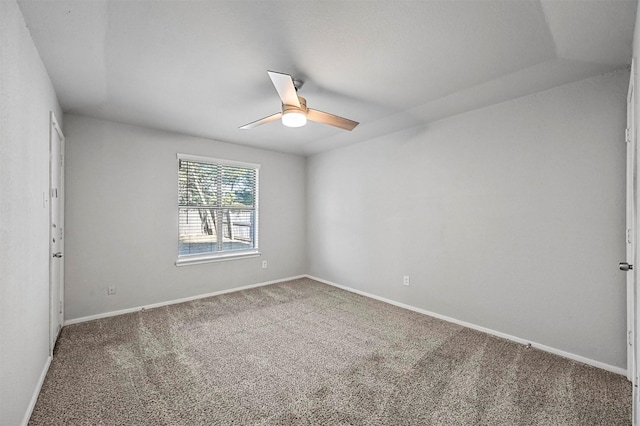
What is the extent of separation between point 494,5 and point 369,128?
2.25m

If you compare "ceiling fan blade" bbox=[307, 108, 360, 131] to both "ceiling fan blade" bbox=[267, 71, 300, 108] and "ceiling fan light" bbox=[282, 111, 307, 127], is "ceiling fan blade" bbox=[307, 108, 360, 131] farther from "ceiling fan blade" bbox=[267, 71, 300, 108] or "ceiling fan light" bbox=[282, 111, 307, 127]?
"ceiling fan blade" bbox=[267, 71, 300, 108]

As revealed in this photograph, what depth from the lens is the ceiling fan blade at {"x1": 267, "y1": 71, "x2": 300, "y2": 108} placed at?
1936 millimetres

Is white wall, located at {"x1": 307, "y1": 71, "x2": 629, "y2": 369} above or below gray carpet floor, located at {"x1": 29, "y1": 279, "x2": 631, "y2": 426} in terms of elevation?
above

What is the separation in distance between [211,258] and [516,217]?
13.1 ft

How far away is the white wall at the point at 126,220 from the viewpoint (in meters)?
3.28

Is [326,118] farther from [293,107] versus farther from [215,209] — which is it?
[215,209]

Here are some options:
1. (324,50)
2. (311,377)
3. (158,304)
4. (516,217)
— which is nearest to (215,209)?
(158,304)

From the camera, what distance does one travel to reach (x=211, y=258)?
4.34m

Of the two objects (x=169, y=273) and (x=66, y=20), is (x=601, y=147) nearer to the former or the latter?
(x=66, y=20)

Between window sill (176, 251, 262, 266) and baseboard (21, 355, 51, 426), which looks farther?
window sill (176, 251, 262, 266)

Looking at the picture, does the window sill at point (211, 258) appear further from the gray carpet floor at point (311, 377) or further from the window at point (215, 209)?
the gray carpet floor at point (311, 377)

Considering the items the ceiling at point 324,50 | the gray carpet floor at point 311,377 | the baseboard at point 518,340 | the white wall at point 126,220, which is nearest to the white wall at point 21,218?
the ceiling at point 324,50

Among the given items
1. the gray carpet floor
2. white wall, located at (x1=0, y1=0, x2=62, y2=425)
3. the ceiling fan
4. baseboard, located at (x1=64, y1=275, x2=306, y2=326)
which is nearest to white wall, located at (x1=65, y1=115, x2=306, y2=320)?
baseboard, located at (x1=64, y1=275, x2=306, y2=326)

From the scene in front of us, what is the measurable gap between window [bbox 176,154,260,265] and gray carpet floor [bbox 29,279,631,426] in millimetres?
1281
